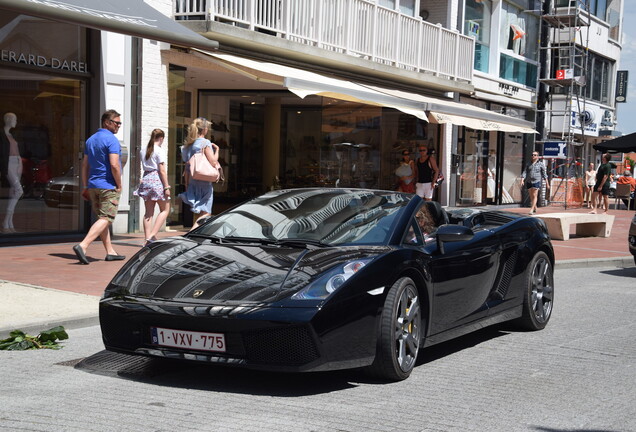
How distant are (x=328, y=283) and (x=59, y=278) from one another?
17.9 feet

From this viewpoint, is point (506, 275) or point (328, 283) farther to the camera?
point (506, 275)

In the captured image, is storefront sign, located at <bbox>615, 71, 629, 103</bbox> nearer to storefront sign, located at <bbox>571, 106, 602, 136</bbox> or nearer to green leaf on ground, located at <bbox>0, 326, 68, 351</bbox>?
storefront sign, located at <bbox>571, 106, 602, 136</bbox>

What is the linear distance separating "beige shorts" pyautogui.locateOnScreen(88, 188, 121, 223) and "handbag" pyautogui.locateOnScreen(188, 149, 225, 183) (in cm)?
125

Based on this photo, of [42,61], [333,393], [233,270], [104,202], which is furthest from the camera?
[42,61]

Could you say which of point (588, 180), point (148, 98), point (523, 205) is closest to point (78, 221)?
point (148, 98)

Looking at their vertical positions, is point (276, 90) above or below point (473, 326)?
→ above

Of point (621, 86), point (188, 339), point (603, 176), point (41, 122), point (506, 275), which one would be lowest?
point (188, 339)

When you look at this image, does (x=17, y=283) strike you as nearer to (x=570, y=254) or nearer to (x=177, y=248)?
(x=177, y=248)

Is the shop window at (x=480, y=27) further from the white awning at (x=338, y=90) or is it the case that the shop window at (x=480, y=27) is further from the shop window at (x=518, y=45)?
the white awning at (x=338, y=90)

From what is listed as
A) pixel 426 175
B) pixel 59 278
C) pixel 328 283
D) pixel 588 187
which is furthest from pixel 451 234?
pixel 588 187

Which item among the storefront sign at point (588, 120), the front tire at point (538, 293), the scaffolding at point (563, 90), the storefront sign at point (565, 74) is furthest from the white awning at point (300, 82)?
the storefront sign at point (588, 120)

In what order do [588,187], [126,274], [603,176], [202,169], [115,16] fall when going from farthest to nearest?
[588,187] < [603,176] < [202,169] < [115,16] < [126,274]

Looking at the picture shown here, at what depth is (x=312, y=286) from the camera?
17.6 feet

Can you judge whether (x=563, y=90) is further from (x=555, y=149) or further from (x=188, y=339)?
(x=188, y=339)
